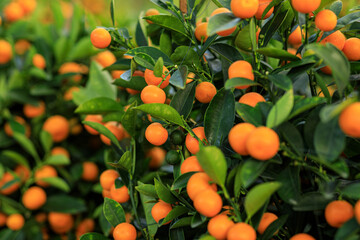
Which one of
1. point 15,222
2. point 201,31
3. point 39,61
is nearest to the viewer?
point 201,31

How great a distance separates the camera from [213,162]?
1.28ft

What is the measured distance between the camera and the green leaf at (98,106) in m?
0.64

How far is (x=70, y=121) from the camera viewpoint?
3.30 ft

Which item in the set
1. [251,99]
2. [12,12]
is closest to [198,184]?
[251,99]

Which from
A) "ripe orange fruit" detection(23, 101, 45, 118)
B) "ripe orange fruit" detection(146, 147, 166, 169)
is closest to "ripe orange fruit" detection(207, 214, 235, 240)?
"ripe orange fruit" detection(146, 147, 166, 169)

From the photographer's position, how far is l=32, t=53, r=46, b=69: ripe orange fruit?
967 millimetres

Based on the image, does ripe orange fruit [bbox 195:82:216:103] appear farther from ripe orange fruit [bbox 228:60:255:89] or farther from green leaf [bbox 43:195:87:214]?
green leaf [bbox 43:195:87:214]

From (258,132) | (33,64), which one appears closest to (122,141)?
(258,132)

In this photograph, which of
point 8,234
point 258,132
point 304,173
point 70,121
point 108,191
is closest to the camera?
point 258,132

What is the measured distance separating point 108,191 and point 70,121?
426 mm

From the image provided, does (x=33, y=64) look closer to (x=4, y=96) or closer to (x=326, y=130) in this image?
(x=4, y=96)

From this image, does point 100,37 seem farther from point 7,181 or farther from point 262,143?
point 7,181

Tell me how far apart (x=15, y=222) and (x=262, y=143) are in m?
0.76

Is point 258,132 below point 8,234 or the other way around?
the other way around
